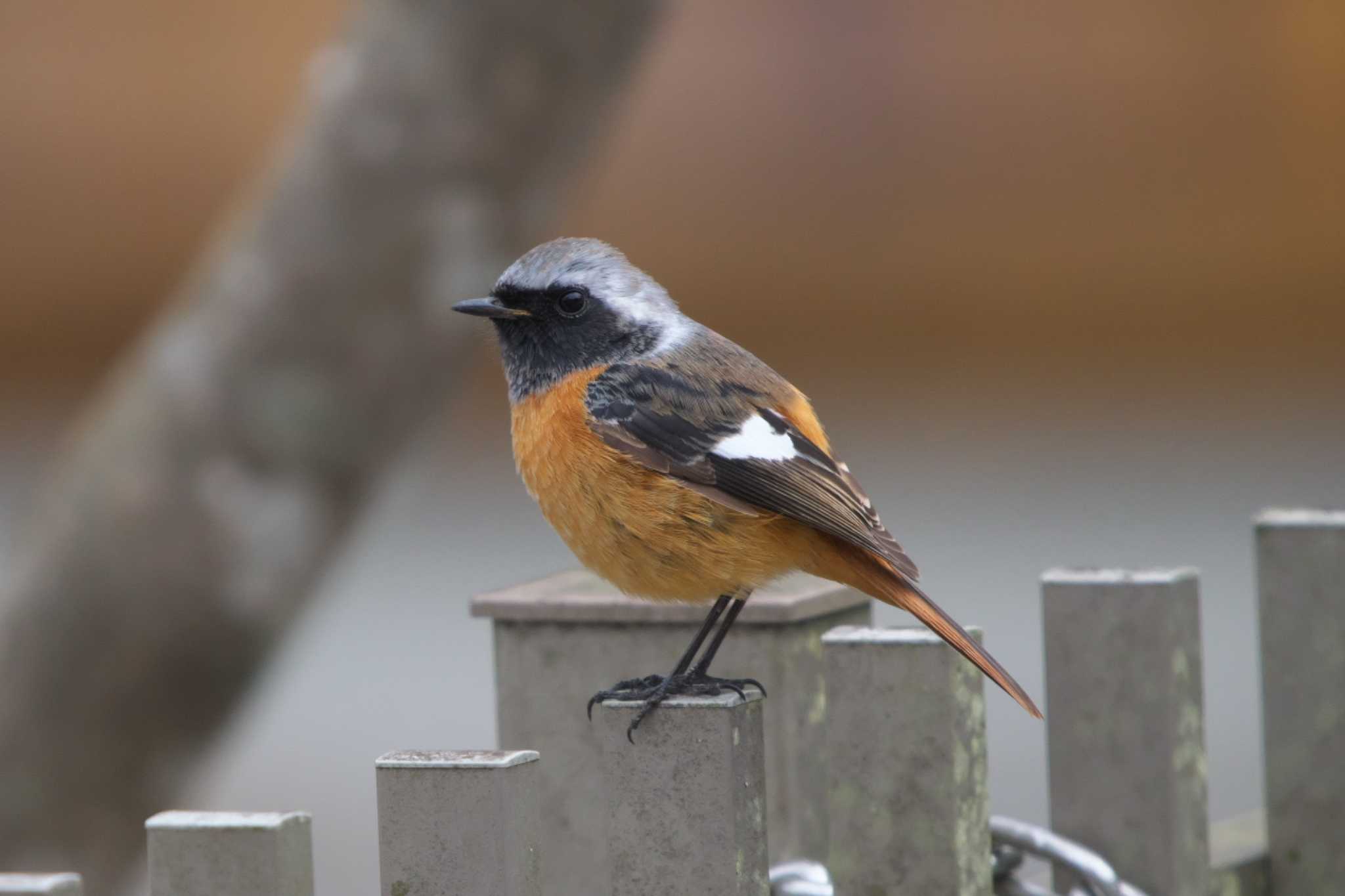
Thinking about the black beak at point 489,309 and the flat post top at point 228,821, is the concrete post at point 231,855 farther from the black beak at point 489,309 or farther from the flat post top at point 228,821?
the black beak at point 489,309

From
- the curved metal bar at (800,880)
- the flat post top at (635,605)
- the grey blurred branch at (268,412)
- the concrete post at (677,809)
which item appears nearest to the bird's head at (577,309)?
the flat post top at (635,605)

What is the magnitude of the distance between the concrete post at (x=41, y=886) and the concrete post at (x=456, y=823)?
314mm

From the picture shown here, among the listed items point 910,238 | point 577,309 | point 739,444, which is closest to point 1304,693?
point 739,444

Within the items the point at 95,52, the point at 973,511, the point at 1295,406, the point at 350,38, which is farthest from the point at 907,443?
the point at 350,38

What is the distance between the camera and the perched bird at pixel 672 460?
2801 mm

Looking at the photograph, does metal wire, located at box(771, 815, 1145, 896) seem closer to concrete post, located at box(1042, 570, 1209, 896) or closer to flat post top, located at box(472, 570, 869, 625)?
concrete post, located at box(1042, 570, 1209, 896)

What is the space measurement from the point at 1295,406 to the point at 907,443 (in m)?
3.12

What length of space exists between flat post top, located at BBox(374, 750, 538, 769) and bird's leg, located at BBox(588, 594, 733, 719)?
1.29 ft

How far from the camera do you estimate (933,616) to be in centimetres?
264

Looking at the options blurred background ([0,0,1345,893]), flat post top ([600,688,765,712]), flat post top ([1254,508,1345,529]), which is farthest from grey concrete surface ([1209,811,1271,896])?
blurred background ([0,0,1345,893])

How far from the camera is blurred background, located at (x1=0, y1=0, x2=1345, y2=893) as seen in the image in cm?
1252

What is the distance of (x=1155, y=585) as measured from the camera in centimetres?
275

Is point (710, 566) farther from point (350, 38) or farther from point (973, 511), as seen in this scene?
point (973, 511)

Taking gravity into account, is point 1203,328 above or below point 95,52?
below
